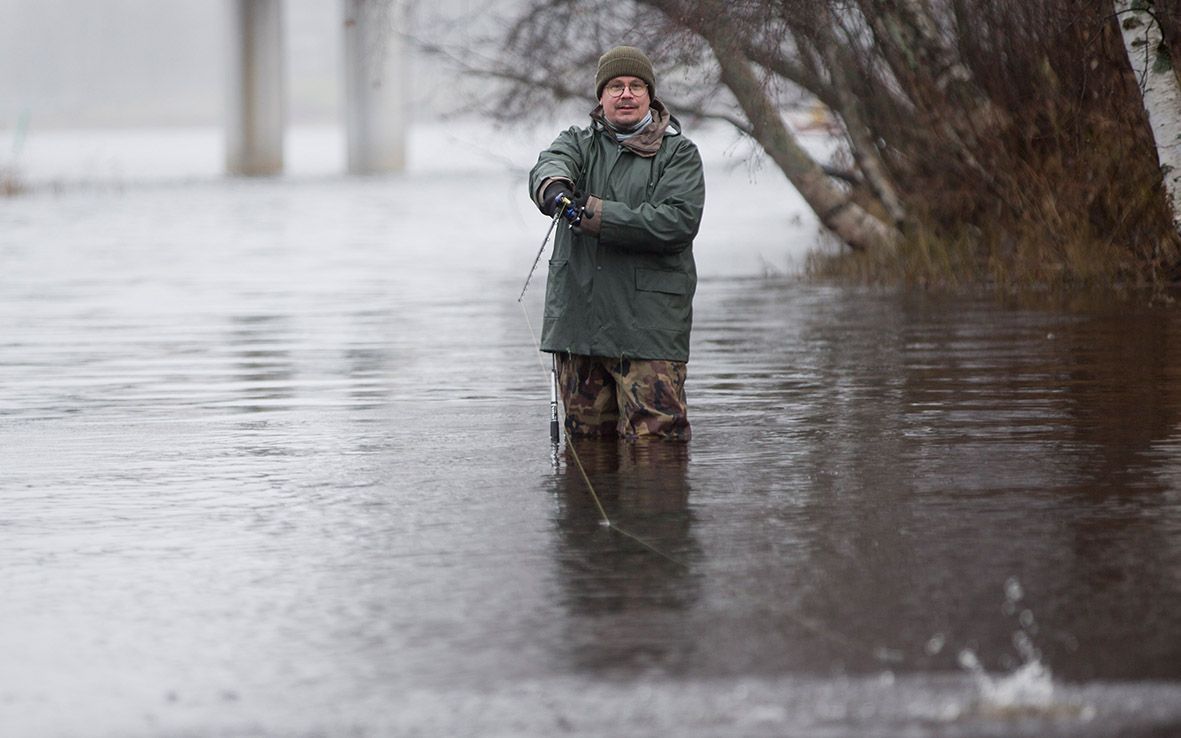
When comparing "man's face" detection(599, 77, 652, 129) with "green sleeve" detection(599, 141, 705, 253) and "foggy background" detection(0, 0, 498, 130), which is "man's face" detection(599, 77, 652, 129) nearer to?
"green sleeve" detection(599, 141, 705, 253)

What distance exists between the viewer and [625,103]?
30.6ft

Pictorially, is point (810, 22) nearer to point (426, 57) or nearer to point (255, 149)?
point (426, 57)

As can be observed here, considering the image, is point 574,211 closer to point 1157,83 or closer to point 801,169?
point 1157,83

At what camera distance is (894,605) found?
20.7 ft

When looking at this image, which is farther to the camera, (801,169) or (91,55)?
(91,55)

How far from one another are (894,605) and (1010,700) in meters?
1.05

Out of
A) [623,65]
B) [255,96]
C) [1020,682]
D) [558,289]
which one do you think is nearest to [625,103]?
[623,65]

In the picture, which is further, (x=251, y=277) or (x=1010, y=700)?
(x=251, y=277)

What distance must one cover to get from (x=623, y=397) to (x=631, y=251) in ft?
2.13

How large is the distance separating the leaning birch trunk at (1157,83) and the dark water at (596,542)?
102 cm

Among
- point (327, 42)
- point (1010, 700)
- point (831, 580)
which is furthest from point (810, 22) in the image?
point (327, 42)

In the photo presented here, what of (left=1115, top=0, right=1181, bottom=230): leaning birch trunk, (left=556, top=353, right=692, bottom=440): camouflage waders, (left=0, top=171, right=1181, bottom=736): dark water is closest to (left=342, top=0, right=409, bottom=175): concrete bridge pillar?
(left=0, top=171, right=1181, bottom=736): dark water

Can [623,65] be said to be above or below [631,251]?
above

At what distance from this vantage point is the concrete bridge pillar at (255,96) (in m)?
71.6
